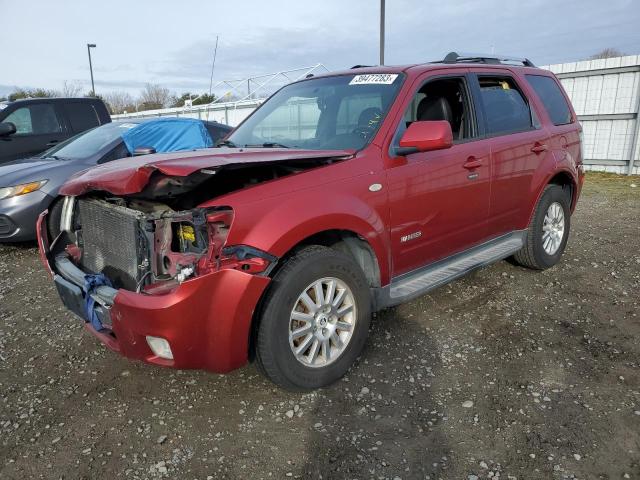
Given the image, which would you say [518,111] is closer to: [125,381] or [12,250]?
[125,381]

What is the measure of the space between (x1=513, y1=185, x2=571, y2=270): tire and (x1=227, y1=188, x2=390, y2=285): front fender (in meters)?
2.11

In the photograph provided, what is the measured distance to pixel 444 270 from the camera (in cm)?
363

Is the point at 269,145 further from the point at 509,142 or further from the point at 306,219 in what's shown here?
the point at 509,142

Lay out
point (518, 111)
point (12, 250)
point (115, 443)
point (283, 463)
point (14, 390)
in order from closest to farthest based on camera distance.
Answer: point (283, 463)
point (115, 443)
point (14, 390)
point (518, 111)
point (12, 250)

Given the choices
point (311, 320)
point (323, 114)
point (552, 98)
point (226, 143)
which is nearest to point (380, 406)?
point (311, 320)

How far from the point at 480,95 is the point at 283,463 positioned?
3175 mm

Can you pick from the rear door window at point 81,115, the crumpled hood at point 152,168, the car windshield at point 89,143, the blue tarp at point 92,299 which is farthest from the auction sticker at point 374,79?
the rear door window at point 81,115

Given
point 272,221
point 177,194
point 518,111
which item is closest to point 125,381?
point 177,194

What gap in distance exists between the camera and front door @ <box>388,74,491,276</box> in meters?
3.20

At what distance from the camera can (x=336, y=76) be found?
3.86m

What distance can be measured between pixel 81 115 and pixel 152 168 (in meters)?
7.07

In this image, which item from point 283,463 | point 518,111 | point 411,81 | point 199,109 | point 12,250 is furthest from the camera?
point 199,109

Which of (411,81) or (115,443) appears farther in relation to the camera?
(411,81)

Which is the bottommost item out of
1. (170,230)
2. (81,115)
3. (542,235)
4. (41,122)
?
(542,235)
